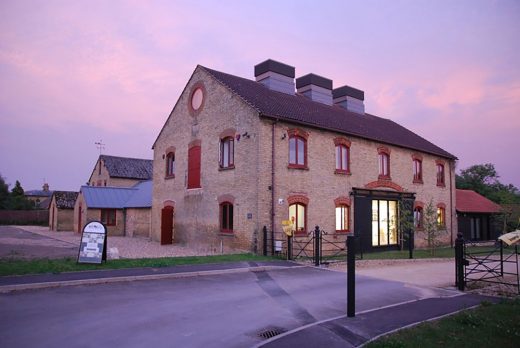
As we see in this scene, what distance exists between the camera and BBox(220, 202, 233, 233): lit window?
65.9ft

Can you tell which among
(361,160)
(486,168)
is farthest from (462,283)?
(486,168)

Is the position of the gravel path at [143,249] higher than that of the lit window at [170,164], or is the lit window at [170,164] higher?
the lit window at [170,164]

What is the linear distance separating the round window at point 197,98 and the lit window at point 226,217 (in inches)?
246

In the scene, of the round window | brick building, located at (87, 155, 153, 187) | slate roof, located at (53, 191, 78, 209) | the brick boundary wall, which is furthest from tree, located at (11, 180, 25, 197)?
the round window

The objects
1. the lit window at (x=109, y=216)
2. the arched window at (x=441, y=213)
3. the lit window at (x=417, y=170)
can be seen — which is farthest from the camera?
the lit window at (x=109, y=216)

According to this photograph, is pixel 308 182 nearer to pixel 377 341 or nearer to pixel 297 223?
pixel 297 223

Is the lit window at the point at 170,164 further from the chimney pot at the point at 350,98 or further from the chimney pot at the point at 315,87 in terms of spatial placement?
the chimney pot at the point at 350,98

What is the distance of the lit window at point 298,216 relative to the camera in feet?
63.2

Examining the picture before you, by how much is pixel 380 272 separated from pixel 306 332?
888 cm

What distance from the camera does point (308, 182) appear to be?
65.6ft

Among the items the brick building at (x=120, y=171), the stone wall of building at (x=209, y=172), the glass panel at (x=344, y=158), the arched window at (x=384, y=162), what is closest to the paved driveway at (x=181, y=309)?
the stone wall of building at (x=209, y=172)

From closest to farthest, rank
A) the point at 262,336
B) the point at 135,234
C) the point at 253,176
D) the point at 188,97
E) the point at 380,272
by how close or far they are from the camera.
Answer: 1. the point at 262,336
2. the point at 380,272
3. the point at 253,176
4. the point at 188,97
5. the point at 135,234

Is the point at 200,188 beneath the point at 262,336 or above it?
above

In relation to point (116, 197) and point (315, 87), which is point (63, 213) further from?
point (315, 87)
